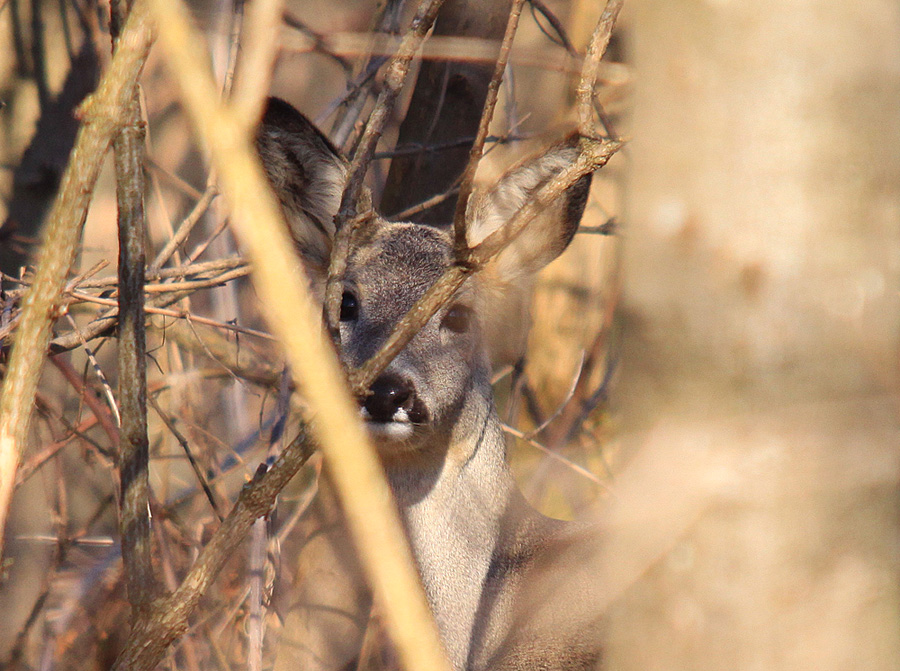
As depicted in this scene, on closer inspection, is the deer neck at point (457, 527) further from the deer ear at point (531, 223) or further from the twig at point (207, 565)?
the twig at point (207, 565)

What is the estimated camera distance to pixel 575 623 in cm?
331

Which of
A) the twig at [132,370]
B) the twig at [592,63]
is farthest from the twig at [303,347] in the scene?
the twig at [132,370]

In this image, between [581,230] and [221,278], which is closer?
[221,278]

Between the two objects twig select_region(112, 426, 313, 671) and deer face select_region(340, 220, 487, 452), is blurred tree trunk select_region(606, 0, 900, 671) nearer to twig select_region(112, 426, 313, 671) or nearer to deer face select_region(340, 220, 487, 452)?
twig select_region(112, 426, 313, 671)

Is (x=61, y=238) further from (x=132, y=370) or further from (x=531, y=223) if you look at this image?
(x=531, y=223)

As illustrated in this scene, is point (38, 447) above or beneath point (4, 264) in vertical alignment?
beneath

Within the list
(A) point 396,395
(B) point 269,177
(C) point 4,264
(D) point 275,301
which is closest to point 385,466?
(A) point 396,395

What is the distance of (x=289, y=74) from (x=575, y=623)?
583 cm

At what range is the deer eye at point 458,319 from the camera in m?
3.63

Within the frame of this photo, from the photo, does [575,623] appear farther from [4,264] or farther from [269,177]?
[4,264]

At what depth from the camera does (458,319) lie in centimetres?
367

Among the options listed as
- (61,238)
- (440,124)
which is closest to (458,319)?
(440,124)

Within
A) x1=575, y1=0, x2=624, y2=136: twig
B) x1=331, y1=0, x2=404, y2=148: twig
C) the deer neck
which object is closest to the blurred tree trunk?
x1=575, y1=0, x2=624, y2=136: twig

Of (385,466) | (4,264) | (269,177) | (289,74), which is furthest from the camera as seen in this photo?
(289,74)
